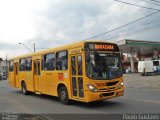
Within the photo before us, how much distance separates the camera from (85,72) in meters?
12.0

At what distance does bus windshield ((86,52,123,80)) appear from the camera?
1202cm

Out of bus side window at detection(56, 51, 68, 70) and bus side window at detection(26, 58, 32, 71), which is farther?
bus side window at detection(26, 58, 32, 71)

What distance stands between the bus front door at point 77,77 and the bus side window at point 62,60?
68cm

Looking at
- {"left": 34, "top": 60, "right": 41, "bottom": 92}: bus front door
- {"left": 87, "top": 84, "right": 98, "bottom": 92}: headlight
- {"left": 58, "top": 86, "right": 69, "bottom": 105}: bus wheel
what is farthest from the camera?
{"left": 34, "top": 60, "right": 41, "bottom": 92}: bus front door

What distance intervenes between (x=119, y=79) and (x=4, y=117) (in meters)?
5.10

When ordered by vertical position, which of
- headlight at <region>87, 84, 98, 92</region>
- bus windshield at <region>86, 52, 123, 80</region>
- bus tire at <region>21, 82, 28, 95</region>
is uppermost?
bus windshield at <region>86, 52, 123, 80</region>

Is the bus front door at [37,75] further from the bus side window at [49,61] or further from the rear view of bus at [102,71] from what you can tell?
the rear view of bus at [102,71]

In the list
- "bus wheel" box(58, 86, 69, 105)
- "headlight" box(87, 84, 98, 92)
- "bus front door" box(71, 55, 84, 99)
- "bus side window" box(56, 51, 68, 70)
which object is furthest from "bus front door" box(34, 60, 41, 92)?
"headlight" box(87, 84, 98, 92)

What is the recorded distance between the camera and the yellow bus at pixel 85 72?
1198cm

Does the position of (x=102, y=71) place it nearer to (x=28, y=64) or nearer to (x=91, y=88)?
(x=91, y=88)

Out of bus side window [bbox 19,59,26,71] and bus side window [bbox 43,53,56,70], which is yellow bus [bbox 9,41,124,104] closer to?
bus side window [bbox 43,53,56,70]

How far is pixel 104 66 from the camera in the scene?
40.4 feet

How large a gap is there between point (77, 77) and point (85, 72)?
0.73m

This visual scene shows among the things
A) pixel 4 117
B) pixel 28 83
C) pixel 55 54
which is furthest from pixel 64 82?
pixel 28 83
